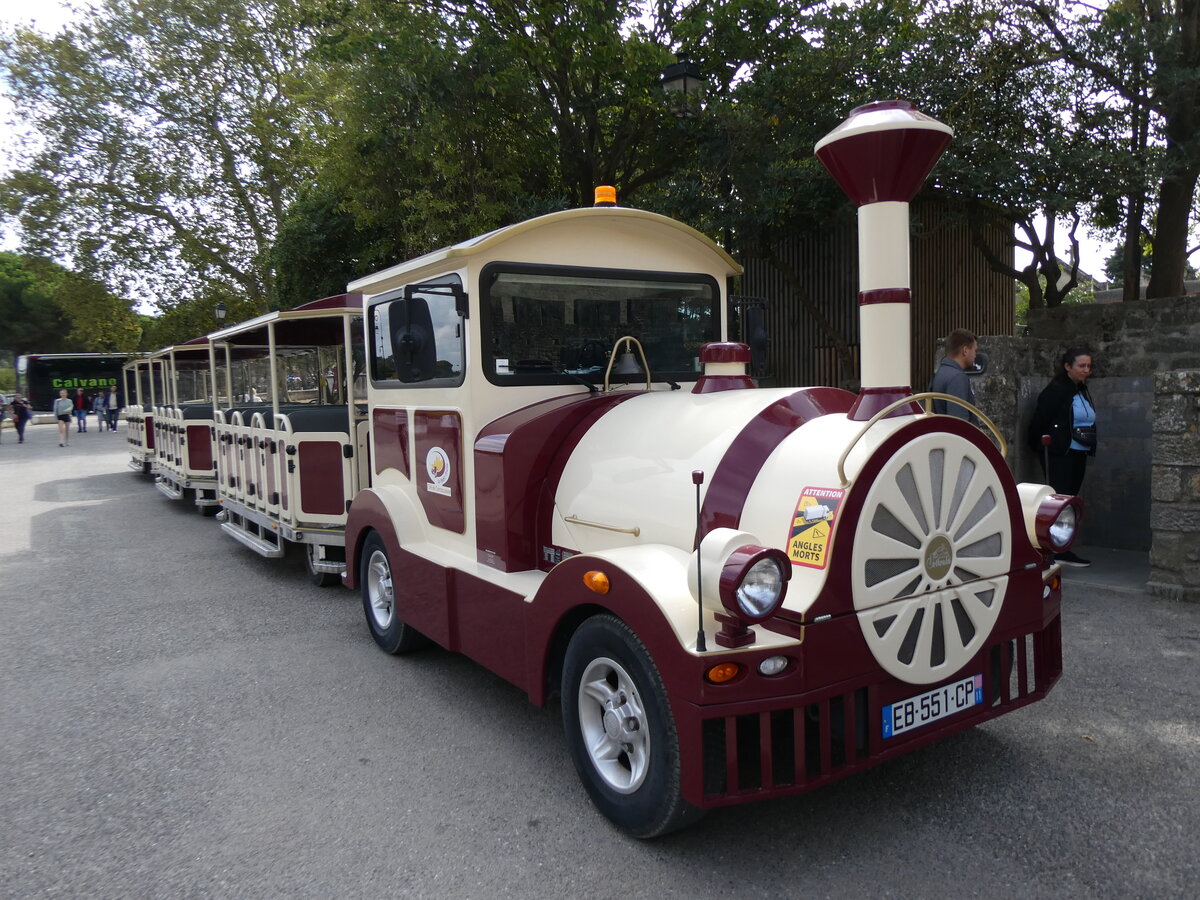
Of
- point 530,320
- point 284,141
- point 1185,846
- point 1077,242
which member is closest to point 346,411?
point 530,320

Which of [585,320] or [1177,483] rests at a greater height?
[585,320]

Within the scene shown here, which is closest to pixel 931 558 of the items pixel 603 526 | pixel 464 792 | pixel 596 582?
pixel 596 582

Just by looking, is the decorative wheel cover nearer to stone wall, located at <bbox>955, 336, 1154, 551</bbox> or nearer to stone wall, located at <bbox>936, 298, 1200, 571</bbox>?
stone wall, located at <bbox>936, 298, 1200, 571</bbox>

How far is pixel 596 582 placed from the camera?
2.88 m

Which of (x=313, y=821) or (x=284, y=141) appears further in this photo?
(x=284, y=141)

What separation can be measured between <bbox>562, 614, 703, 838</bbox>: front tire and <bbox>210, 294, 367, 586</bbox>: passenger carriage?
374 centimetres

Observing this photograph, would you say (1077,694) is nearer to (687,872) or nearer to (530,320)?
(687,872)

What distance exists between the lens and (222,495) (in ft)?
30.2

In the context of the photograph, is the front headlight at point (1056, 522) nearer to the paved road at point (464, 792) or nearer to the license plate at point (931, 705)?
the license plate at point (931, 705)

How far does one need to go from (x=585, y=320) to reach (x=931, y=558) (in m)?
2.09

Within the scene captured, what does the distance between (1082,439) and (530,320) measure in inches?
182

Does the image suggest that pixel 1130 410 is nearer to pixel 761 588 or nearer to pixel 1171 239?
pixel 1171 239

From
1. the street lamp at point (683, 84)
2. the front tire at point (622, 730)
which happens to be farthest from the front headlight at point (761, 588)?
the street lamp at point (683, 84)

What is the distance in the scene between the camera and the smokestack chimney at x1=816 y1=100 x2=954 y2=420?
9.11 feet
